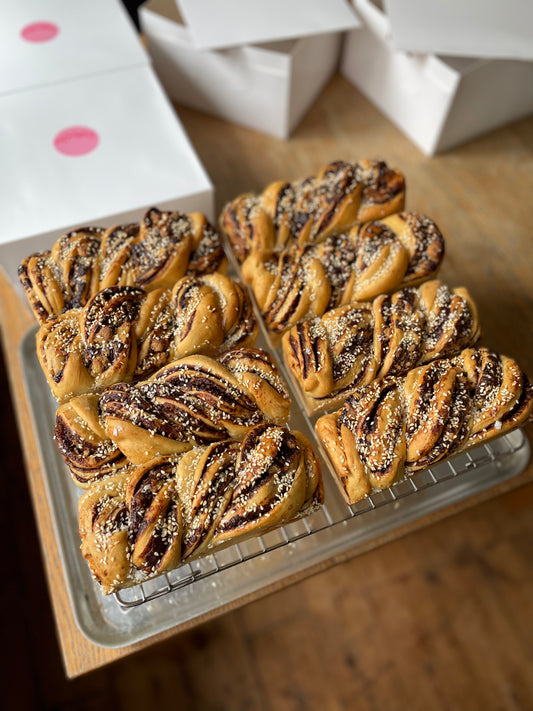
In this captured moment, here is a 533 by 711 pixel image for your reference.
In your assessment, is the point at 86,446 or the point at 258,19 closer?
the point at 86,446

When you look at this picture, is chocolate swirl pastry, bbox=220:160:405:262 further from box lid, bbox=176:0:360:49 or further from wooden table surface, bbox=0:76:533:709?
box lid, bbox=176:0:360:49

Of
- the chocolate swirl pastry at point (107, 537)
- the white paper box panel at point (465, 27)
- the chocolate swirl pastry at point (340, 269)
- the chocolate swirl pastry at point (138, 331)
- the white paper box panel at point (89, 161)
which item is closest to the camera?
the chocolate swirl pastry at point (107, 537)

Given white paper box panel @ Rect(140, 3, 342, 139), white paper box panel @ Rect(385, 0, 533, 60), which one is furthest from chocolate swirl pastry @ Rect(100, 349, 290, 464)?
white paper box panel @ Rect(385, 0, 533, 60)

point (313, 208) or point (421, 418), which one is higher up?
point (313, 208)

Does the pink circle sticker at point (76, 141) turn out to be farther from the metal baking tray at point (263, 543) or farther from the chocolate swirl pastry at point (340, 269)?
the metal baking tray at point (263, 543)

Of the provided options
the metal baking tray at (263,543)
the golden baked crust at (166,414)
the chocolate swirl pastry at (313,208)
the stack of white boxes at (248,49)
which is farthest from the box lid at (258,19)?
the golden baked crust at (166,414)

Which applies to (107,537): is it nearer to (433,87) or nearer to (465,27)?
(433,87)

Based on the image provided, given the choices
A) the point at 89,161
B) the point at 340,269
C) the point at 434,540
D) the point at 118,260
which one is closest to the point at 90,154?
the point at 89,161

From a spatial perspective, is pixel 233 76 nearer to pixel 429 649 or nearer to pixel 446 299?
pixel 446 299
